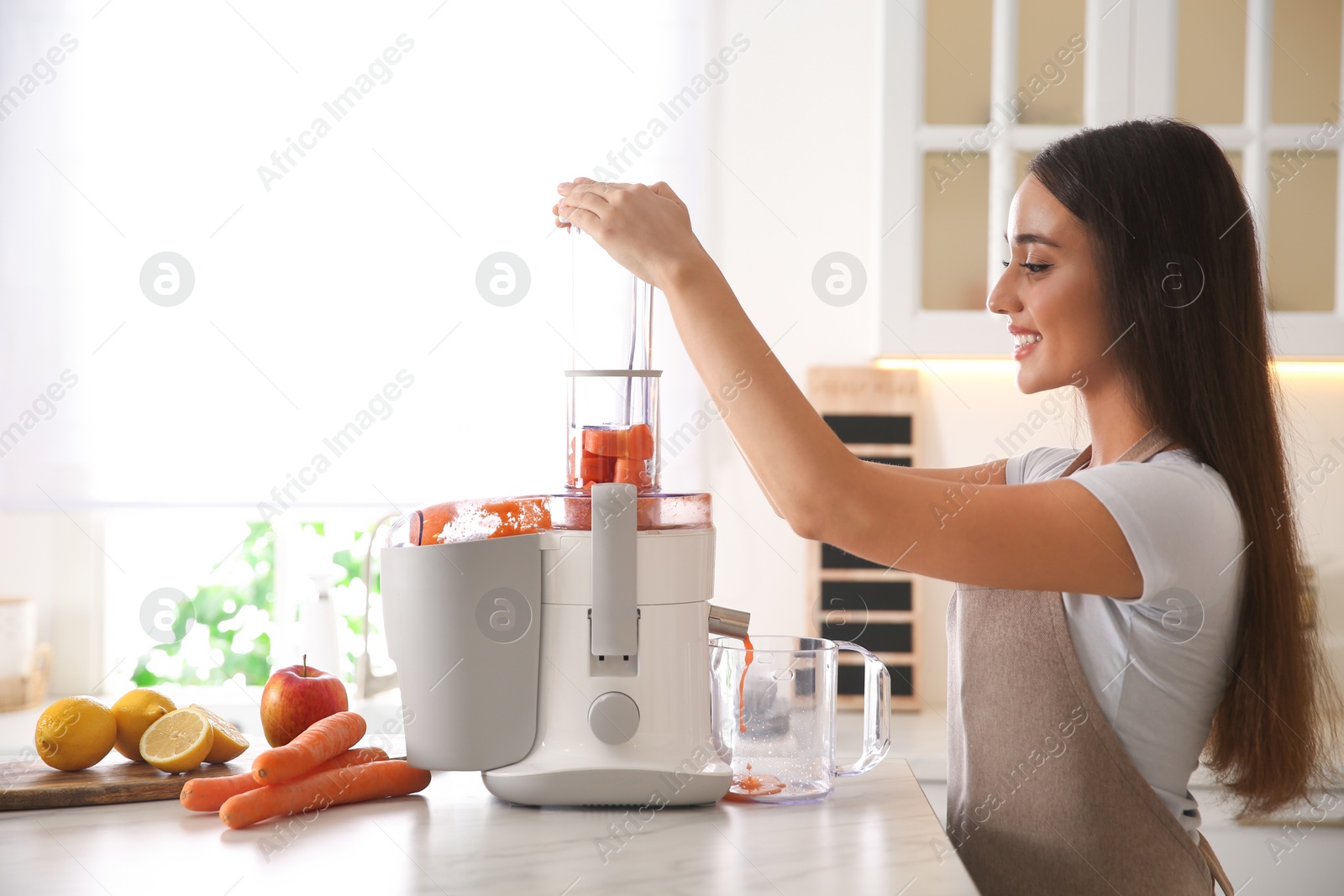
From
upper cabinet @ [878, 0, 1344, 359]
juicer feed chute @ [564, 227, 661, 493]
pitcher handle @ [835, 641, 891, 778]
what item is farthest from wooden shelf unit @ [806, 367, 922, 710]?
pitcher handle @ [835, 641, 891, 778]

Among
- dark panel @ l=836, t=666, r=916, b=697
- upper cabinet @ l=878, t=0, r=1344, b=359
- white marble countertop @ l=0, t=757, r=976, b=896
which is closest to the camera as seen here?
white marble countertop @ l=0, t=757, r=976, b=896

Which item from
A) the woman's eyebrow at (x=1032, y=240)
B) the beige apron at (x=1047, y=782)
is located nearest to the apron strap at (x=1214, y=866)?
the beige apron at (x=1047, y=782)

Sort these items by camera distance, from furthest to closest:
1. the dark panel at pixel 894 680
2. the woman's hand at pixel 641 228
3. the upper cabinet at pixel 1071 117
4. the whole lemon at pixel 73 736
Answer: the dark panel at pixel 894 680, the upper cabinet at pixel 1071 117, the whole lemon at pixel 73 736, the woman's hand at pixel 641 228

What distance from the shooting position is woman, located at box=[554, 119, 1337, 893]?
2.56 ft

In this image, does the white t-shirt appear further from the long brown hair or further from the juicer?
the juicer

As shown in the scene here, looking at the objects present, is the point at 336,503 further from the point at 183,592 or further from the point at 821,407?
the point at 821,407

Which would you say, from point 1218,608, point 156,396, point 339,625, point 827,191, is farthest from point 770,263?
point 1218,608

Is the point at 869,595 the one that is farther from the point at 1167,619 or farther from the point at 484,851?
the point at 484,851

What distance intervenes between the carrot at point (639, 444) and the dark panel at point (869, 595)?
1.19 metres

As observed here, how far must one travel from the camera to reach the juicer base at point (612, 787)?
0.85 metres

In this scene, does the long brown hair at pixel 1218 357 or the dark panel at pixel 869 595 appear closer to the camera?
the long brown hair at pixel 1218 357

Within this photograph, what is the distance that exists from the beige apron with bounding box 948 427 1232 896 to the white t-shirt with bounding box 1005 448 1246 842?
2 centimetres

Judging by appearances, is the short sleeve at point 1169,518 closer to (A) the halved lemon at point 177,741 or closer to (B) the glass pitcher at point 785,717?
(B) the glass pitcher at point 785,717

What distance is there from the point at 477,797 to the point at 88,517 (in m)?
1.60
